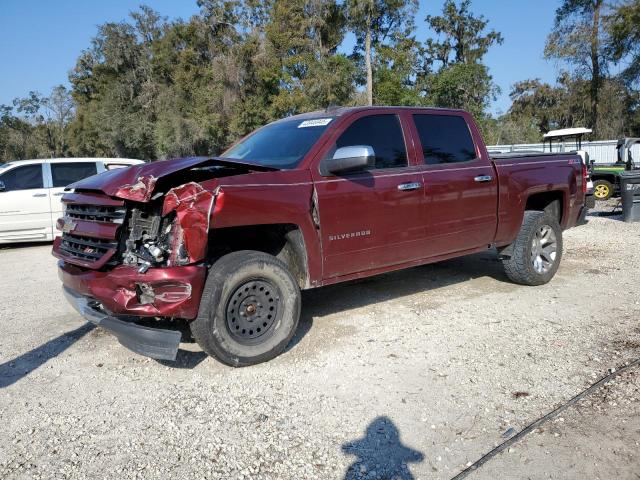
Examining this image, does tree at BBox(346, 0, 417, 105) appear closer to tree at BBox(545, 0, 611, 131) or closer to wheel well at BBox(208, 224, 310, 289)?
tree at BBox(545, 0, 611, 131)

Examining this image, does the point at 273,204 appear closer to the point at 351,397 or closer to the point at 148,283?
the point at 148,283

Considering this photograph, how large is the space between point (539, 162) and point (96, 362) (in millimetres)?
5151

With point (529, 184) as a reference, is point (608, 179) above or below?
below

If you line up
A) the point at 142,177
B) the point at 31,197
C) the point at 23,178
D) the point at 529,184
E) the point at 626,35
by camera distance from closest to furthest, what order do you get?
the point at 142,177, the point at 529,184, the point at 31,197, the point at 23,178, the point at 626,35

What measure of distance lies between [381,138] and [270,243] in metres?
1.49

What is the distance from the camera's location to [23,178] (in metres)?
10.5

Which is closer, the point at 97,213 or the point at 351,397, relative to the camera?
the point at 351,397

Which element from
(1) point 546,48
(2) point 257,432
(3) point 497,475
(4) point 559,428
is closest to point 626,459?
(4) point 559,428

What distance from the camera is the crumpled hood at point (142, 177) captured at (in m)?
3.68

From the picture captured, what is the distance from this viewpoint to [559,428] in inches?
127

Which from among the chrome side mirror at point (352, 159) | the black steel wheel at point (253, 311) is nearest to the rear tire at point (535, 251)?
the chrome side mirror at point (352, 159)

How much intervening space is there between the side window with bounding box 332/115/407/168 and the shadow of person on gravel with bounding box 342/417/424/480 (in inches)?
98.4

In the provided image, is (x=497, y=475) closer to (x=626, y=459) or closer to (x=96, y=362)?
(x=626, y=459)

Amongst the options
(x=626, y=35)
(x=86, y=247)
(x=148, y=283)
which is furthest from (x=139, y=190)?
(x=626, y=35)
